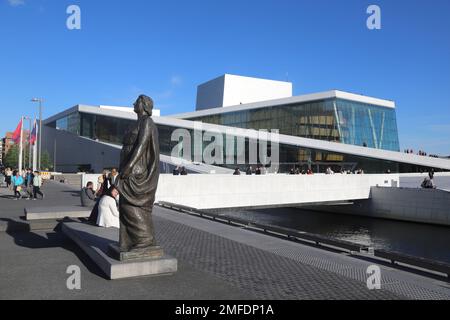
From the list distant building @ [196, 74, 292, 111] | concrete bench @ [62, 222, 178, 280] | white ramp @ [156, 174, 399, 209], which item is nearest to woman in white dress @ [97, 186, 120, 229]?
concrete bench @ [62, 222, 178, 280]

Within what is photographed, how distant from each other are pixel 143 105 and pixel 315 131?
38.2 m

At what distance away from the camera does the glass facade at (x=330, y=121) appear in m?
41.7

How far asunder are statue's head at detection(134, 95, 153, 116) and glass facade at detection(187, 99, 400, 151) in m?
37.6

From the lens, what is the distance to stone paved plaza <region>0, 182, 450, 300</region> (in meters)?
4.69

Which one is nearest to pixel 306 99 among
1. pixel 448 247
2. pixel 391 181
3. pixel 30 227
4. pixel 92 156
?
pixel 391 181

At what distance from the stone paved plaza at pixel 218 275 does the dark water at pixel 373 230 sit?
10.4m

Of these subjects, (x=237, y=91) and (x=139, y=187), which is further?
(x=237, y=91)

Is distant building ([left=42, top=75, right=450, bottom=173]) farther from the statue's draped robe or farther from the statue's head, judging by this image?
the statue's draped robe

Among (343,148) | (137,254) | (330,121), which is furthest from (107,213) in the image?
(330,121)

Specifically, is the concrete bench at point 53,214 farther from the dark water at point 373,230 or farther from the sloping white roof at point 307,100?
the sloping white roof at point 307,100

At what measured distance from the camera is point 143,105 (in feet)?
18.1

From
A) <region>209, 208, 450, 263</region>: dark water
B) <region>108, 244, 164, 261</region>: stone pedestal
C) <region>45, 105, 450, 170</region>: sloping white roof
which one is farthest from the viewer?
<region>45, 105, 450, 170</region>: sloping white roof

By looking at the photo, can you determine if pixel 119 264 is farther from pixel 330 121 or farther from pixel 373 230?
pixel 330 121
